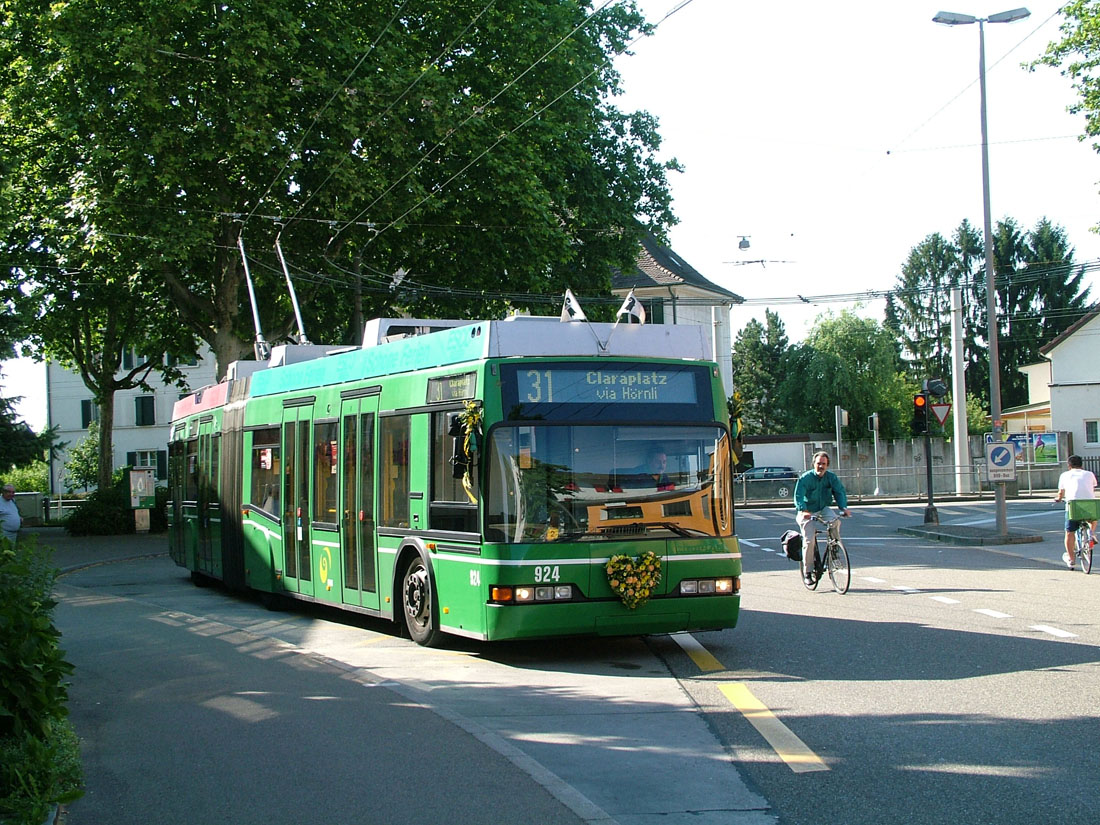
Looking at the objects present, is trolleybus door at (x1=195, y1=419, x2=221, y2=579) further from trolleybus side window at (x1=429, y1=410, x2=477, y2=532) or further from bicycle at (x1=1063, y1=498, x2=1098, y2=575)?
bicycle at (x1=1063, y1=498, x2=1098, y2=575)

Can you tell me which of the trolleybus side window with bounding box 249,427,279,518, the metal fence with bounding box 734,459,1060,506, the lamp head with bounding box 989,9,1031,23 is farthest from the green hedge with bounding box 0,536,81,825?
the metal fence with bounding box 734,459,1060,506

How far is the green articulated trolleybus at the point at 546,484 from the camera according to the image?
10.2m

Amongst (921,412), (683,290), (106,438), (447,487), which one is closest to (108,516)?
(106,438)

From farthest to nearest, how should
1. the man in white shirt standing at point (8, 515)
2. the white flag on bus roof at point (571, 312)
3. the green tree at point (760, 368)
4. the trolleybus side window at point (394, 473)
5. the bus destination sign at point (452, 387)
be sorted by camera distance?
1. the green tree at point (760, 368)
2. the man in white shirt standing at point (8, 515)
3. the trolleybus side window at point (394, 473)
4. the white flag on bus roof at point (571, 312)
5. the bus destination sign at point (452, 387)

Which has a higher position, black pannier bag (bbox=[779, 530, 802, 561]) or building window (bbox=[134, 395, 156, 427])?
building window (bbox=[134, 395, 156, 427])

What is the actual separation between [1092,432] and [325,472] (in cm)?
5561

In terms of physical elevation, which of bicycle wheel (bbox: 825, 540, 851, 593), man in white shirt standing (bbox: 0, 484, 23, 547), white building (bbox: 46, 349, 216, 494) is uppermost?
white building (bbox: 46, 349, 216, 494)

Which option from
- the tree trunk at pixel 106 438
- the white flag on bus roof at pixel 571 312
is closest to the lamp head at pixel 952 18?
the white flag on bus roof at pixel 571 312

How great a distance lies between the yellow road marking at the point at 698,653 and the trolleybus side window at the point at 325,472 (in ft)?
13.1

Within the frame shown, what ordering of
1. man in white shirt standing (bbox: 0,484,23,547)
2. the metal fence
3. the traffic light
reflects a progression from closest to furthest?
man in white shirt standing (bbox: 0,484,23,547), the traffic light, the metal fence

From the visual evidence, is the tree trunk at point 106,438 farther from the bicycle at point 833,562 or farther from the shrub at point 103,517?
the bicycle at point 833,562

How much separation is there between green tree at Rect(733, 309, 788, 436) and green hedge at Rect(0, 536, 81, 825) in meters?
86.2

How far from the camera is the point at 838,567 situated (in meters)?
15.8

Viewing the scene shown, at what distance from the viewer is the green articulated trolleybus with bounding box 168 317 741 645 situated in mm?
10172
